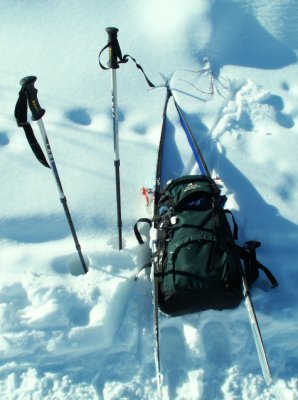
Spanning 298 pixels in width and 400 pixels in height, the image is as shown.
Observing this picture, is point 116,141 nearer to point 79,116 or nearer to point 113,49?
point 113,49

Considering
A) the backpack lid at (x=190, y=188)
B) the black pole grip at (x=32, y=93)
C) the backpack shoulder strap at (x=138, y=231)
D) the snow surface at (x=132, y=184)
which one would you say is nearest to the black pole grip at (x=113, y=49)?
the black pole grip at (x=32, y=93)

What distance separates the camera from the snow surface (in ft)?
8.89

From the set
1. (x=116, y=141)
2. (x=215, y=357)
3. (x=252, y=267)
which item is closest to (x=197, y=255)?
(x=252, y=267)

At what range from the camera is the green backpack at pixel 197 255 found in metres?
2.62

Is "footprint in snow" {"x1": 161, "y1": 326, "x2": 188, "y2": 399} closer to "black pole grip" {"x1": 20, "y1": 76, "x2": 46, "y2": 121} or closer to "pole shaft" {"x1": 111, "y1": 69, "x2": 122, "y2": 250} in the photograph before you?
"pole shaft" {"x1": 111, "y1": 69, "x2": 122, "y2": 250}

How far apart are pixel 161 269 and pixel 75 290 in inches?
27.2

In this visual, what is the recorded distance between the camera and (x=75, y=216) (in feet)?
11.5

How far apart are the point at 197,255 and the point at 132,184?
126 cm

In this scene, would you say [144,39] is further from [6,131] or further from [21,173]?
[21,173]

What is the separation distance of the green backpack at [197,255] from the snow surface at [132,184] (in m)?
0.26

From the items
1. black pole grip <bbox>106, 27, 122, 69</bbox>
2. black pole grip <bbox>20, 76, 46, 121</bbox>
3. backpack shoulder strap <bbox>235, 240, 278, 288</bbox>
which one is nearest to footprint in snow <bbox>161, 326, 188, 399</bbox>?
backpack shoulder strap <bbox>235, 240, 278, 288</bbox>

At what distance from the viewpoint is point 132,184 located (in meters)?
3.77

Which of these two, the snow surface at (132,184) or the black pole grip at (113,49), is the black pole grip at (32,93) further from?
the snow surface at (132,184)

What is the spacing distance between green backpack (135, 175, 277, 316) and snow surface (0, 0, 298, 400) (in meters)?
0.26
